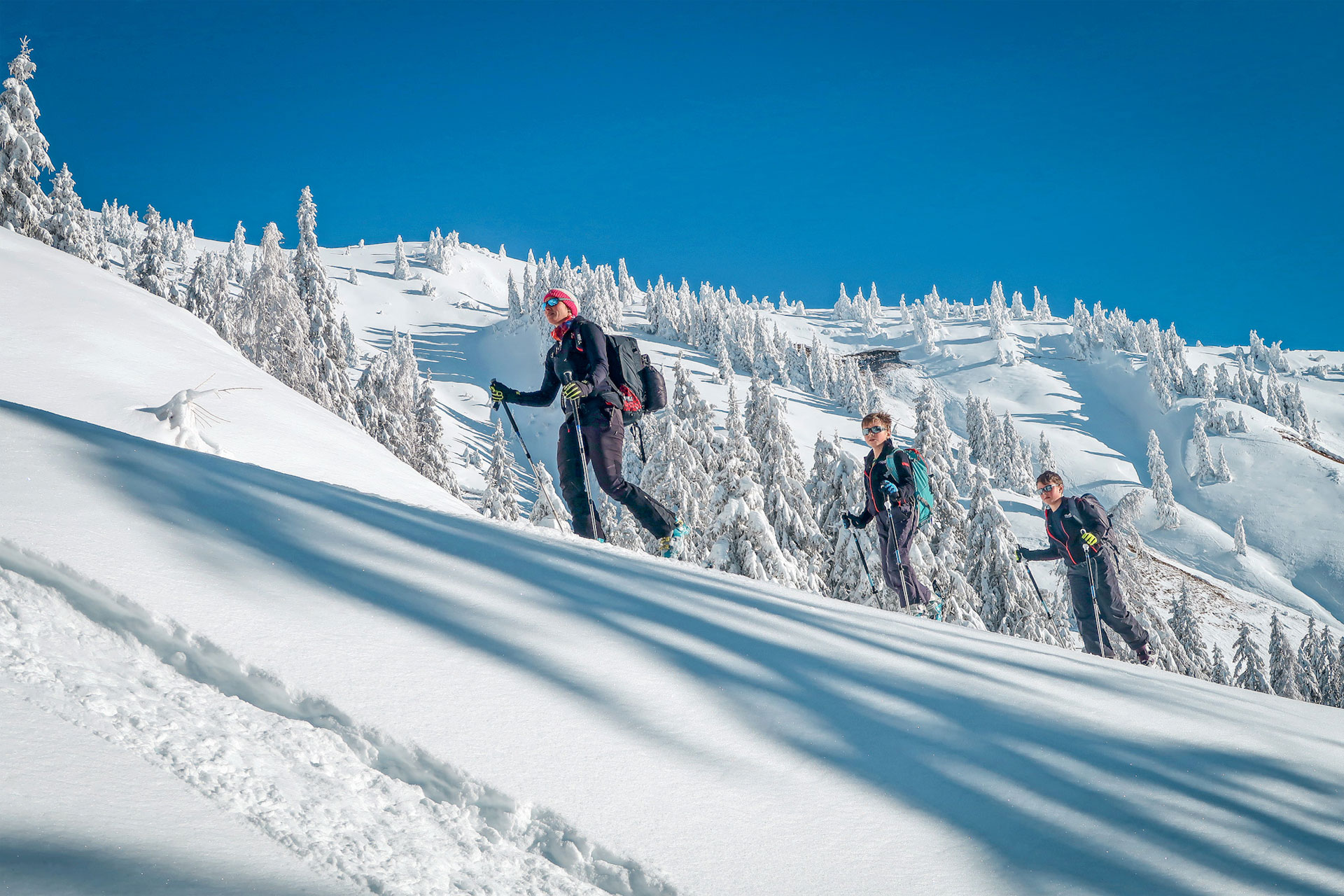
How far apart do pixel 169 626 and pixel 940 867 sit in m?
2.37

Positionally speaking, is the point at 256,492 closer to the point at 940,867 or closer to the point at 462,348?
the point at 940,867

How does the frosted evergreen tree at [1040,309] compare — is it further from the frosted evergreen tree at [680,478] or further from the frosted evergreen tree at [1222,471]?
the frosted evergreen tree at [680,478]

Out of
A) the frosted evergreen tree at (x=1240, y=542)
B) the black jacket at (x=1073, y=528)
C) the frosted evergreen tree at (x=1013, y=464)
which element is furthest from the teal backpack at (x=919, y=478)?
the frosted evergreen tree at (x=1013, y=464)

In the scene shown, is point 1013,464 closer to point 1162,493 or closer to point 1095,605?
point 1162,493

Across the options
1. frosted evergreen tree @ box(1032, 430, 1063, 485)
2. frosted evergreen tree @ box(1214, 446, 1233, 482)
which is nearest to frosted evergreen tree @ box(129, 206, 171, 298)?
frosted evergreen tree @ box(1032, 430, 1063, 485)

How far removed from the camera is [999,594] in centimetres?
1947

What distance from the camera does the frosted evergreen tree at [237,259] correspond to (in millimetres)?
98438

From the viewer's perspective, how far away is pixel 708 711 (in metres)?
2.54

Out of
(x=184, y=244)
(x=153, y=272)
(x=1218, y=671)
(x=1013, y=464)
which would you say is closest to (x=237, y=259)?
(x=184, y=244)

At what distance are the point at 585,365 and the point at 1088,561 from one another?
5657 mm

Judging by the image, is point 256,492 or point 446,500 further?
point 446,500

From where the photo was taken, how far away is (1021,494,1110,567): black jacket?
7453 mm

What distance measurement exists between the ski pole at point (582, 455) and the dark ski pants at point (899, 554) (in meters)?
2.75

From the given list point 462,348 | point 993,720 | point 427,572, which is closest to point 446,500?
point 427,572
